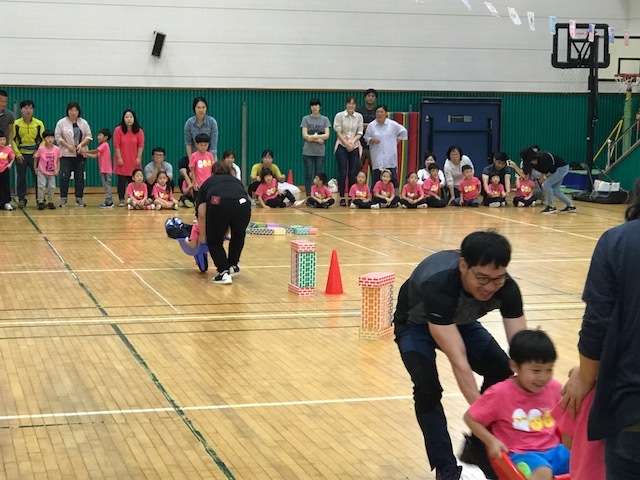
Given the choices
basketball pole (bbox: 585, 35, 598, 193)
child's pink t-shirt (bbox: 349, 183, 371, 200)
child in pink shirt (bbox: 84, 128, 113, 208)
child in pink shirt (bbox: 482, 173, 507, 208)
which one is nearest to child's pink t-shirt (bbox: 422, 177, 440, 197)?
child in pink shirt (bbox: 482, 173, 507, 208)

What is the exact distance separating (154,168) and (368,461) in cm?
1467

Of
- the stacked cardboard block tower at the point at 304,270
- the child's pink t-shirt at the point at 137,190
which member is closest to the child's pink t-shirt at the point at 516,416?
the stacked cardboard block tower at the point at 304,270

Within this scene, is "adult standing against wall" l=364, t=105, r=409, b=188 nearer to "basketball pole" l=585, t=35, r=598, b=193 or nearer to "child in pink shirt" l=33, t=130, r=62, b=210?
"basketball pole" l=585, t=35, r=598, b=193

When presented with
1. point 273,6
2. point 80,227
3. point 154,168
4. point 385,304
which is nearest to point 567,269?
point 385,304

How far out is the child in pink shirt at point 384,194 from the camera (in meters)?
20.8

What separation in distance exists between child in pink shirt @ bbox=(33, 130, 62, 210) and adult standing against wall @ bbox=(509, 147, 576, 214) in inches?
338

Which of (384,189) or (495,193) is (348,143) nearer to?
(384,189)

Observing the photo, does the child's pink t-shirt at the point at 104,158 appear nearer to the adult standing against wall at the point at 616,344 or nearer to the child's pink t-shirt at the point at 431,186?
the child's pink t-shirt at the point at 431,186

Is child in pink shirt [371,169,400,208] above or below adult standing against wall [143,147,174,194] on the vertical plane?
below

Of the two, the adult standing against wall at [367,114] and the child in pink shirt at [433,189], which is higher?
the adult standing against wall at [367,114]

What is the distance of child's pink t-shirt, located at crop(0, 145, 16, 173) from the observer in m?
18.2

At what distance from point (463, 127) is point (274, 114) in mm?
4375

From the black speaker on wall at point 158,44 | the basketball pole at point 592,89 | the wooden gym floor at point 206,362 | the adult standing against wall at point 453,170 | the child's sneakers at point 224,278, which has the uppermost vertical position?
the black speaker on wall at point 158,44

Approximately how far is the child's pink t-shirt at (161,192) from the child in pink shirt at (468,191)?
5708mm
